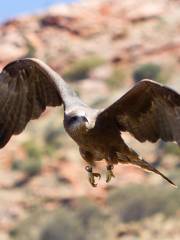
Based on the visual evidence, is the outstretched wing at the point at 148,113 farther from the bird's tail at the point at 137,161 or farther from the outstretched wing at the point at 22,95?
the outstretched wing at the point at 22,95

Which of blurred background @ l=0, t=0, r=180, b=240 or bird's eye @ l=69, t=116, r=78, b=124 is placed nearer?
bird's eye @ l=69, t=116, r=78, b=124

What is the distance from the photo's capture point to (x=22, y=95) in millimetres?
12875

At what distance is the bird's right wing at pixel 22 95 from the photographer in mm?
12695

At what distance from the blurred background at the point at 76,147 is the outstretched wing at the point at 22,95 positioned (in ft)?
63.3

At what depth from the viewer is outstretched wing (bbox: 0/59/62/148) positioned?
1270 cm

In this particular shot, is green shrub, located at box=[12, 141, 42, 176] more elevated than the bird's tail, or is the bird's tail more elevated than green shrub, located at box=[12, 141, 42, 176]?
the bird's tail

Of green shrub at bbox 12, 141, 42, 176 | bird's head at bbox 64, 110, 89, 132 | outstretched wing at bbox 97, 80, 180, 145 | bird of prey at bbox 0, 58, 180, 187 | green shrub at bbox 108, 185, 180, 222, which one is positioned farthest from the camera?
green shrub at bbox 12, 141, 42, 176

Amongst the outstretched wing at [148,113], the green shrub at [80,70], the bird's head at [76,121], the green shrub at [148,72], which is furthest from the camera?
the green shrub at [80,70]

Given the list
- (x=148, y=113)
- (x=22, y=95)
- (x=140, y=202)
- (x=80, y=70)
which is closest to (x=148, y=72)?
(x=80, y=70)

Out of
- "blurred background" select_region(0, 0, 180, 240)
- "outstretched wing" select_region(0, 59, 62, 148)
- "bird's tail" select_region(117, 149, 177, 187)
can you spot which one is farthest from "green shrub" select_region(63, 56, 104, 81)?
"bird's tail" select_region(117, 149, 177, 187)

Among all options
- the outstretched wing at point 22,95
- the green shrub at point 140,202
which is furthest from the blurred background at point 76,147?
the outstretched wing at point 22,95

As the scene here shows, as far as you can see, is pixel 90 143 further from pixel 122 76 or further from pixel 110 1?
pixel 110 1

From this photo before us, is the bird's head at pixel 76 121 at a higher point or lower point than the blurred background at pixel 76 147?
higher

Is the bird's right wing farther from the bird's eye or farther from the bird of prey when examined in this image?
the bird's eye
